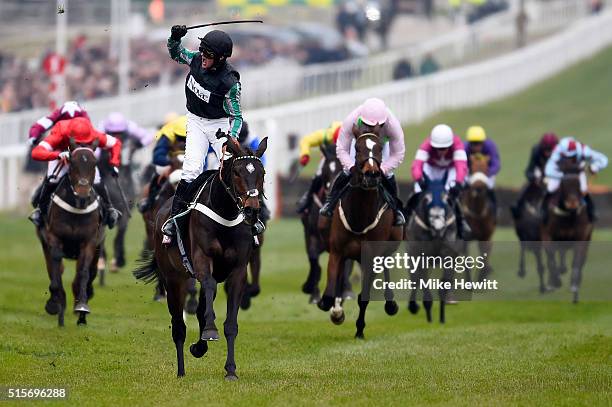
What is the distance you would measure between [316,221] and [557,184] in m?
4.10

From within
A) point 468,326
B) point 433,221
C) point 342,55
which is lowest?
point 468,326

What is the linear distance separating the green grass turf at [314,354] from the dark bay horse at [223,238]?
0.40m

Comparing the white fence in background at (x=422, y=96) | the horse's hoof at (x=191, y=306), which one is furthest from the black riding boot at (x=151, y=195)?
the white fence in background at (x=422, y=96)

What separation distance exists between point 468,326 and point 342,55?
24.5 metres

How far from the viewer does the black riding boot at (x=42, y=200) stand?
54.8 feet

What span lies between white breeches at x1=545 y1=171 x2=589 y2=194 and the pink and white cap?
238 inches

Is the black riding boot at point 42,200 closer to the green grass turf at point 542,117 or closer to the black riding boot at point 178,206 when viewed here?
the black riding boot at point 178,206

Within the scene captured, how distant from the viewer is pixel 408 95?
40.7m

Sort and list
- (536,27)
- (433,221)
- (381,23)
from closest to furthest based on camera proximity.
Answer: (433,221), (381,23), (536,27)

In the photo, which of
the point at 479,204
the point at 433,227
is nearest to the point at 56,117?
the point at 433,227

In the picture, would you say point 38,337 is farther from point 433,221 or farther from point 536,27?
point 536,27

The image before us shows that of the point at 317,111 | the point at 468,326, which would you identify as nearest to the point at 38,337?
the point at 468,326

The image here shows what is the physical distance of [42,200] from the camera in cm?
1678

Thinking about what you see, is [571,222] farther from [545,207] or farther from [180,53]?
[180,53]
